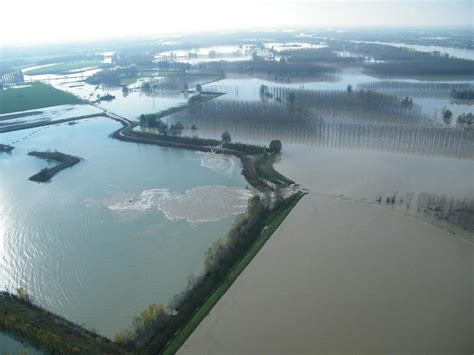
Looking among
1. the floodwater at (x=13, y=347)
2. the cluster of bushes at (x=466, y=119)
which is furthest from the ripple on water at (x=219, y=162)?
the cluster of bushes at (x=466, y=119)

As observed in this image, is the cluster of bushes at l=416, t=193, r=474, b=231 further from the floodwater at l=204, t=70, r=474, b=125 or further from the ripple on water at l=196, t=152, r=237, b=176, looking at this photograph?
the floodwater at l=204, t=70, r=474, b=125

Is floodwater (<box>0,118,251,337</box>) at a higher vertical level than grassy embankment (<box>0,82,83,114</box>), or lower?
lower

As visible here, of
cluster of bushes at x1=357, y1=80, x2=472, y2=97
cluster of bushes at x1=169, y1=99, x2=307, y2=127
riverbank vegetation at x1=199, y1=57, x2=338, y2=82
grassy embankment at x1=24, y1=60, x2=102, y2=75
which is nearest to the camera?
cluster of bushes at x1=169, y1=99, x2=307, y2=127

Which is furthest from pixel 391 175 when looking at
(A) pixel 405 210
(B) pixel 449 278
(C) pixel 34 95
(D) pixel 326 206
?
(C) pixel 34 95

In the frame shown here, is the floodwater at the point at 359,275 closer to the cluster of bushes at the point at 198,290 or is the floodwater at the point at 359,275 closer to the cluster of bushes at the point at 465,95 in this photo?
the cluster of bushes at the point at 198,290

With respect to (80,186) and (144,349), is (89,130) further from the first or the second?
(144,349)

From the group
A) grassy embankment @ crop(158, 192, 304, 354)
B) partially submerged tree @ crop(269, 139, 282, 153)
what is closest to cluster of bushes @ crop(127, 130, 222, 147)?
partially submerged tree @ crop(269, 139, 282, 153)
